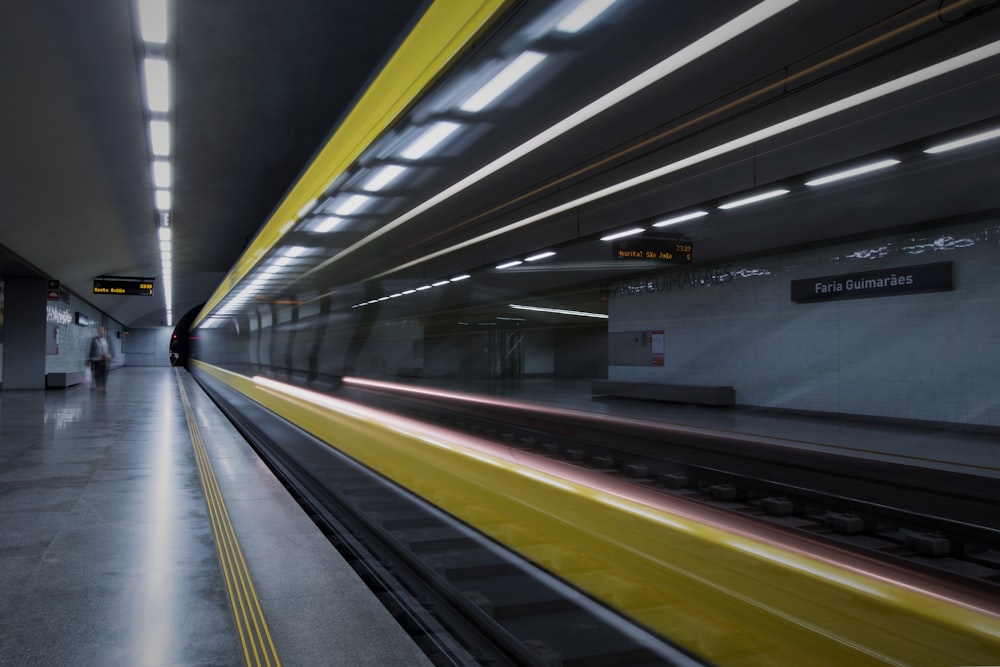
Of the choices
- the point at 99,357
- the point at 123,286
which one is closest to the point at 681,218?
the point at 99,357

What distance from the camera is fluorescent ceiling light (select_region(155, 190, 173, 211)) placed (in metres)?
9.80

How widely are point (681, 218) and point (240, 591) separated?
9.18 feet

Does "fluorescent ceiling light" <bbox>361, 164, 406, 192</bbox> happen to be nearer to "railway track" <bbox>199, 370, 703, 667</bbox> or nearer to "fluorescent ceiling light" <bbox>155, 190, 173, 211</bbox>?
"railway track" <bbox>199, 370, 703, 667</bbox>

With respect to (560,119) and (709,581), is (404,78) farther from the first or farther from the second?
(709,581)

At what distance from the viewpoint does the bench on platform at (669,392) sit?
977cm

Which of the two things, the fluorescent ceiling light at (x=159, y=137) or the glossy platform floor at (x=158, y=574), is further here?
the fluorescent ceiling light at (x=159, y=137)

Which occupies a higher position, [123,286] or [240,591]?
[123,286]

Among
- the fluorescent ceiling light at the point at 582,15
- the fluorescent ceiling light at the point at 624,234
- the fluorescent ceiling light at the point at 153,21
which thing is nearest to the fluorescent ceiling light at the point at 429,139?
the fluorescent ceiling light at the point at 582,15

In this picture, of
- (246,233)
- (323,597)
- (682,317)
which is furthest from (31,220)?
(682,317)

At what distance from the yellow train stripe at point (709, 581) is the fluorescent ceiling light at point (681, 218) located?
149 cm

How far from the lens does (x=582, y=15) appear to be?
1779 millimetres

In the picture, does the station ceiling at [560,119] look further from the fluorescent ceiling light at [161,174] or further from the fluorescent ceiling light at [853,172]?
the fluorescent ceiling light at [161,174]

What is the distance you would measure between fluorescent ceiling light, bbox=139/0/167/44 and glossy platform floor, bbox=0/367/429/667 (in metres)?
3.32

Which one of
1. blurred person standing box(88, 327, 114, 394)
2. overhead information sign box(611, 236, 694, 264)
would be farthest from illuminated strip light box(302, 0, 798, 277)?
blurred person standing box(88, 327, 114, 394)
